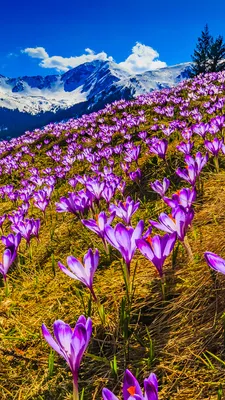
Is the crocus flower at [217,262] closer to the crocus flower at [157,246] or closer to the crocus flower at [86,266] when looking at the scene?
the crocus flower at [157,246]

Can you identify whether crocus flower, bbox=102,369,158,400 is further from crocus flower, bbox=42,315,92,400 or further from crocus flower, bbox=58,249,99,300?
crocus flower, bbox=58,249,99,300

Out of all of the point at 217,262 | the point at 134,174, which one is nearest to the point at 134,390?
the point at 217,262

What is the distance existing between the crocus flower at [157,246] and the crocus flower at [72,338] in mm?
626

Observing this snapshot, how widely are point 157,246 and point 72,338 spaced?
76 centimetres

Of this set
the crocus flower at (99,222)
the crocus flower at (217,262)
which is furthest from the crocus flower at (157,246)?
A: the crocus flower at (99,222)

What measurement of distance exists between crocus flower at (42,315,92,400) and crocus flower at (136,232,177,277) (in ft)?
2.05

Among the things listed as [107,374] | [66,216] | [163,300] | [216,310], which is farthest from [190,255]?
[66,216]

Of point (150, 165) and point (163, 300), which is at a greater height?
point (150, 165)

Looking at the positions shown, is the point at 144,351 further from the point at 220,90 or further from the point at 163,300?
the point at 220,90

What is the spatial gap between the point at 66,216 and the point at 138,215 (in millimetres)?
1448

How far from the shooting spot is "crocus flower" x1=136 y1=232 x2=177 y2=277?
72.1 inches

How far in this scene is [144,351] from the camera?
1.83 metres

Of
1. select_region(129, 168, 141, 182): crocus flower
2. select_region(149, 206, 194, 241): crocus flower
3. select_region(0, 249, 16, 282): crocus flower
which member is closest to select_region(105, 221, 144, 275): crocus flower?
select_region(149, 206, 194, 241): crocus flower

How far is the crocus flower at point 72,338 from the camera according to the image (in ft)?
4.25
